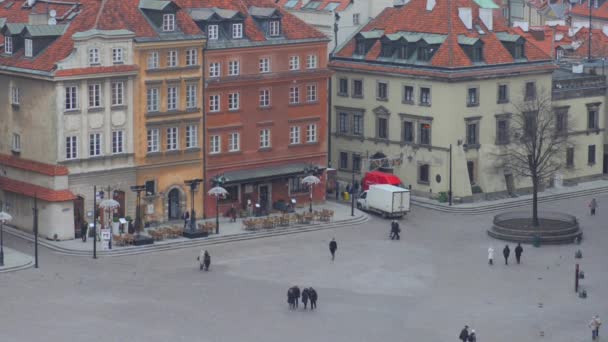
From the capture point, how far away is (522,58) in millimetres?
139000

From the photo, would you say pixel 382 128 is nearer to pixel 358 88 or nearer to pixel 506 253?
pixel 358 88

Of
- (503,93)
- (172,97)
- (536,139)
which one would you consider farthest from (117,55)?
(503,93)

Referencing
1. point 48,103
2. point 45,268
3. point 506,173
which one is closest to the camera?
point 45,268

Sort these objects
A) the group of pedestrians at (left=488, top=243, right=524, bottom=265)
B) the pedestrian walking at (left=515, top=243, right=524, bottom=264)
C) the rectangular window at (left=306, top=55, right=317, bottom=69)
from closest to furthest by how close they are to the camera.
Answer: the group of pedestrians at (left=488, top=243, right=524, bottom=265) → the pedestrian walking at (left=515, top=243, right=524, bottom=264) → the rectangular window at (left=306, top=55, right=317, bottom=69)

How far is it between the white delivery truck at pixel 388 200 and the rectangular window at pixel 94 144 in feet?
70.2

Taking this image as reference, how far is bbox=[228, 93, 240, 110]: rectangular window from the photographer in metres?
127

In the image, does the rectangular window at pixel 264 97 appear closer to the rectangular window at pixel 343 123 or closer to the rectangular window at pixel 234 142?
the rectangular window at pixel 234 142

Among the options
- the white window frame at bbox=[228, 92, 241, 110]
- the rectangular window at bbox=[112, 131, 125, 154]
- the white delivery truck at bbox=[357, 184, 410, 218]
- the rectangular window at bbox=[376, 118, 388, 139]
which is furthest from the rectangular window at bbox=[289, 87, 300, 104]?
the rectangular window at bbox=[112, 131, 125, 154]

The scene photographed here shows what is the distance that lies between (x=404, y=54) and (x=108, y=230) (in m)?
33.4

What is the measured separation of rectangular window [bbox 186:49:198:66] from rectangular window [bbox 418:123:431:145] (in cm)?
2132

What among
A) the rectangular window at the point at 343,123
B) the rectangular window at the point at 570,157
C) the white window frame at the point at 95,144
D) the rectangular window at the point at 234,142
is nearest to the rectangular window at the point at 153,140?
the white window frame at the point at 95,144

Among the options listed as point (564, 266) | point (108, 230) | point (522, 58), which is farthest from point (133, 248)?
point (522, 58)

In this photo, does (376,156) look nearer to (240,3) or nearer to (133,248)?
(240,3)

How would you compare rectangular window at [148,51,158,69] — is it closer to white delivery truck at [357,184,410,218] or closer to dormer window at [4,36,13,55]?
dormer window at [4,36,13,55]
